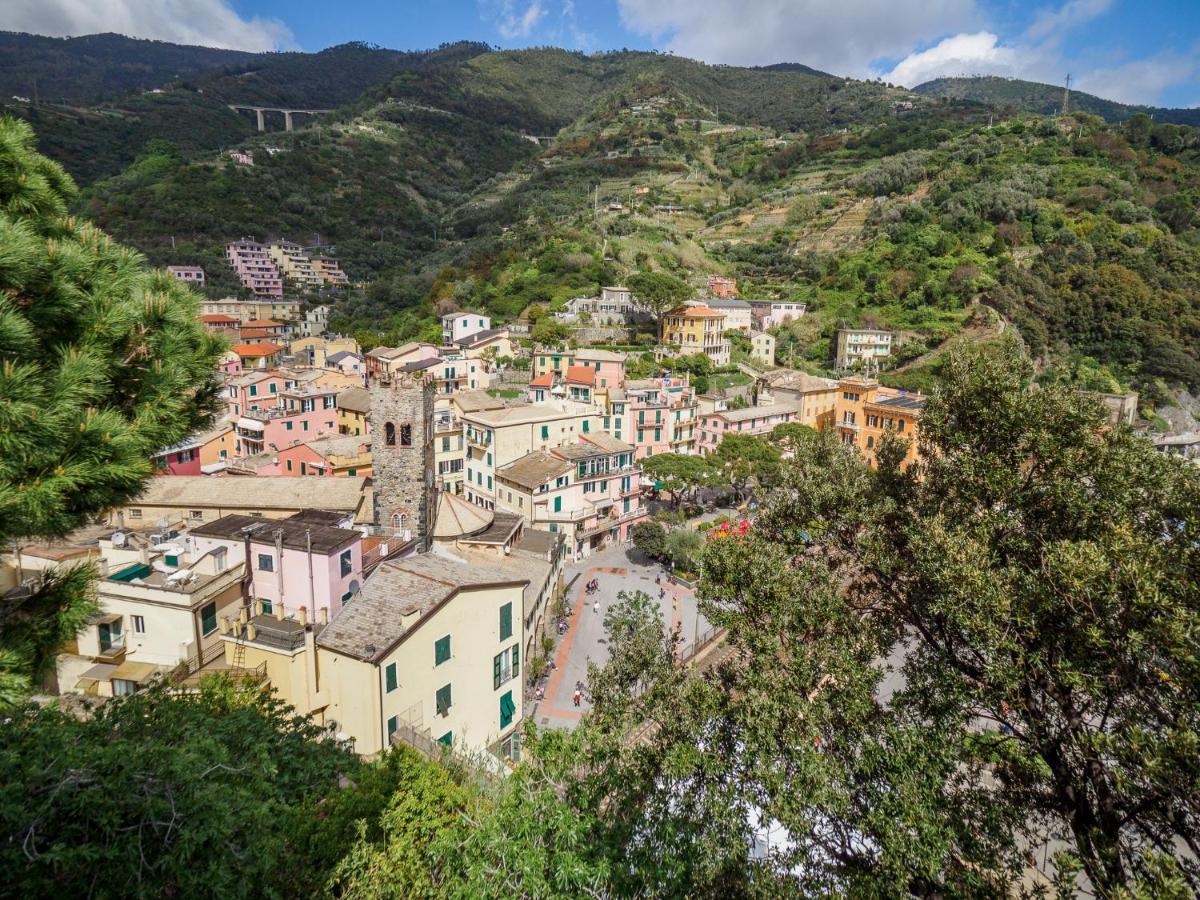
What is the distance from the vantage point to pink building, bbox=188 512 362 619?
17.0m

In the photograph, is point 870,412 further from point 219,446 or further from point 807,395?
point 219,446

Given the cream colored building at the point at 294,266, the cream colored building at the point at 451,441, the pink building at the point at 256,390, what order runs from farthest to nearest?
1. the cream colored building at the point at 294,266
2. the pink building at the point at 256,390
3. the cream colored building at the point at 451,441

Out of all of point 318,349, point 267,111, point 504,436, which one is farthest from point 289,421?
point 267,111

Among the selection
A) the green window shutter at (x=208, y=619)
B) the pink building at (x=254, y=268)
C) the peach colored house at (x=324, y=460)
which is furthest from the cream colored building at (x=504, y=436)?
the pink building at (x=254, y=268)

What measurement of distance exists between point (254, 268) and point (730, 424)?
78.0 metres

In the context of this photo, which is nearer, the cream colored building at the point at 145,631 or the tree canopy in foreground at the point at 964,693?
the tree canopy in foreground at the point at 964,693

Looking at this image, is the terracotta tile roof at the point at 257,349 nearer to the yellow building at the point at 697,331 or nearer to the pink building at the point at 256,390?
the pink building at the point at 256,390

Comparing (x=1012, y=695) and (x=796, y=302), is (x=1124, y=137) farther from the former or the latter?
(x=1012, y=695)

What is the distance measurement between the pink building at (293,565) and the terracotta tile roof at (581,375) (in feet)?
100

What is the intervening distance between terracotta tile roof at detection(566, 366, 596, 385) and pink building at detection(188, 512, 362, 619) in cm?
3052

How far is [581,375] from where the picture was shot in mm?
47531

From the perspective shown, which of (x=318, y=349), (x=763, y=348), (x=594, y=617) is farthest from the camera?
(x=763, y=348)

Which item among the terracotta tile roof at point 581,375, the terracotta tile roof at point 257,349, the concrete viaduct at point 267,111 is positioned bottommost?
the terracotta tile roof at point 257,349

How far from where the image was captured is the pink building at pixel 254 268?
89.5 m
